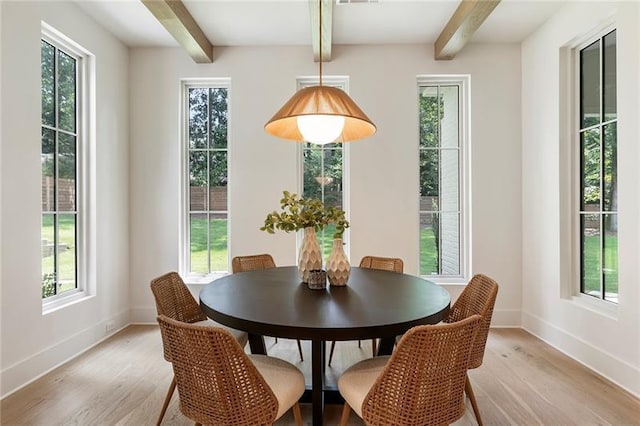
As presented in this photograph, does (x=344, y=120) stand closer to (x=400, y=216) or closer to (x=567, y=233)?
(x=400, y=216)

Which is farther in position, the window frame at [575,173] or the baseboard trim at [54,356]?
the window frame at [575,173]

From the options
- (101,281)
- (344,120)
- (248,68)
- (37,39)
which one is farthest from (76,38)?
(344,120)

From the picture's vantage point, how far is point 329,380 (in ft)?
8.01

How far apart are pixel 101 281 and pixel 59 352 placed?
0.72 metres

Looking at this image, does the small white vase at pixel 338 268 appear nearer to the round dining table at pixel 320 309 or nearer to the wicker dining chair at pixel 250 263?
the round dining table at pixel 320 309

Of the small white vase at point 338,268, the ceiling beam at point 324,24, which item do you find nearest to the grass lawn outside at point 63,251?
the small white vase at point 338,268

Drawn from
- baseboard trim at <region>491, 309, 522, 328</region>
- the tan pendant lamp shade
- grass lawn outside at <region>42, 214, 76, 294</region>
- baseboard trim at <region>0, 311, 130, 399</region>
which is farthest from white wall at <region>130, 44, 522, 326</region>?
the tan pendant lamp shade

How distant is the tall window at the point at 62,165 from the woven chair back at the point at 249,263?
1.45m

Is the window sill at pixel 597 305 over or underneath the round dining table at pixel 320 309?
underneath

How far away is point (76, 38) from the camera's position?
2.97 meters

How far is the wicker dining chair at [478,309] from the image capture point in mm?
1753

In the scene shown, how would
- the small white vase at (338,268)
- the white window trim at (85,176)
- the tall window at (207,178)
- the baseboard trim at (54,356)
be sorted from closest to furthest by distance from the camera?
the small white vase at (338,268), the baseboard trim at (54,356), the white window trim at (85,176), the tall window at (207,178)

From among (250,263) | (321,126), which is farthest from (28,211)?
(321,126)

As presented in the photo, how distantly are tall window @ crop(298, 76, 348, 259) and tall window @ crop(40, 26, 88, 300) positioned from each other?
2.10 m
